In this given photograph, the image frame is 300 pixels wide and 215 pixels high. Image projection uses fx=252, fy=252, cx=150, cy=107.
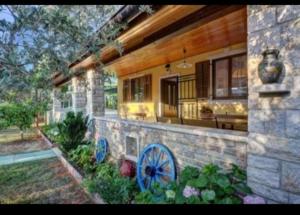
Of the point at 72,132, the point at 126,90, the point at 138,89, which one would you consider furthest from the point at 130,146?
the point at 126,90

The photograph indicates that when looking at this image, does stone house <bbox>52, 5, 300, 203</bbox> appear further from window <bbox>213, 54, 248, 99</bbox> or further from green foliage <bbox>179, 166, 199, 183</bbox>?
green foliage <bbox>179, 166, 199, 183</bbox>

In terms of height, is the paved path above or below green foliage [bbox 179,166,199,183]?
below

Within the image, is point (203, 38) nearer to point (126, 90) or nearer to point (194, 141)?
point (194, 141)

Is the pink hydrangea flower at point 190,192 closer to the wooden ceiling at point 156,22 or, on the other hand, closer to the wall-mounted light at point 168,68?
the wooden ceiling at point 156,22

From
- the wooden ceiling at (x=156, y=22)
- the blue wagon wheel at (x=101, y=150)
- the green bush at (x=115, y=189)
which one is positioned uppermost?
the wooden ceiling at (x=156, y=22)

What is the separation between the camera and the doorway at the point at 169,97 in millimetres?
9547

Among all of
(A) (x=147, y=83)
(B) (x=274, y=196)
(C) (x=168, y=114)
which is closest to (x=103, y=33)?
(B) (x=274, y=196)

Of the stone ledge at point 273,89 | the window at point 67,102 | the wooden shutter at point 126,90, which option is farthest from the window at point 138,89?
the stone ledge at point 273,89

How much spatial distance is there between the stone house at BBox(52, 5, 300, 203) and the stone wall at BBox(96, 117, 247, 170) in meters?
0.01

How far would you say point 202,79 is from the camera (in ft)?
26.0

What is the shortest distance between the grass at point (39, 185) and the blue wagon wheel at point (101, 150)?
0.83m

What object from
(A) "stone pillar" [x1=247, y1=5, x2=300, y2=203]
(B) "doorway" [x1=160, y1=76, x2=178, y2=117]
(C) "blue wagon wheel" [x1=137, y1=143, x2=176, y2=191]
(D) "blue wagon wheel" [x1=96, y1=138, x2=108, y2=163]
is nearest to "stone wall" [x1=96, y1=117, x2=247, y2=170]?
(C) "blue wagon wheel" [x1=137, y1=143, x2=176, y2=191]

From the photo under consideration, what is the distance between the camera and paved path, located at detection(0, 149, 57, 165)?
23.2 feet
